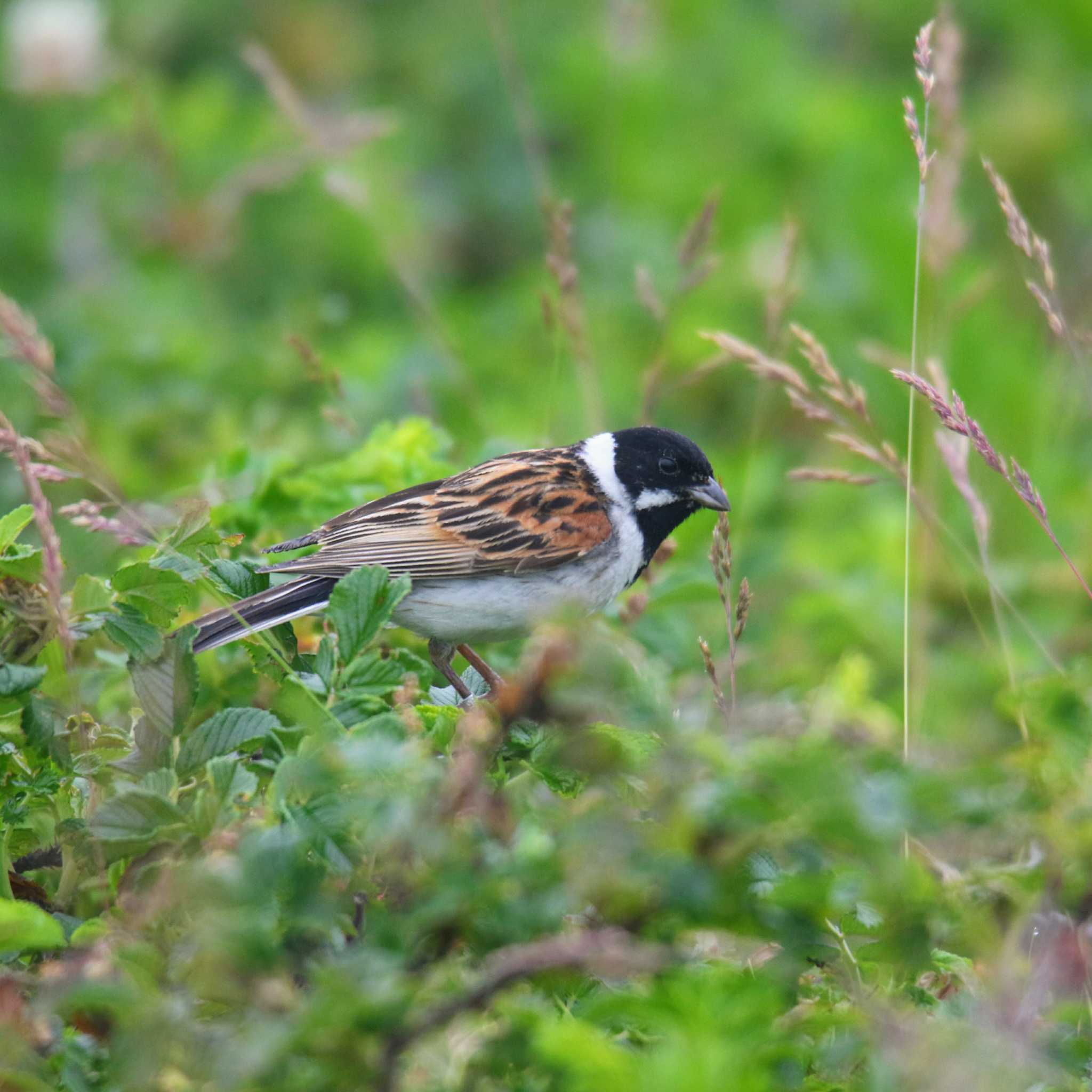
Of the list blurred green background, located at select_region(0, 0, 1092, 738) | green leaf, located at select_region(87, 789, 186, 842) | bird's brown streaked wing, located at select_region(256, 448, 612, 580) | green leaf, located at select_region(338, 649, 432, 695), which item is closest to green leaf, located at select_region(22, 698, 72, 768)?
green leaf, located at select_region(87, 789, 186, 842)

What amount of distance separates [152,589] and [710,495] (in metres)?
2.18

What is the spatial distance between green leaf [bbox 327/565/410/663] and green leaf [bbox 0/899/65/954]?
60cm

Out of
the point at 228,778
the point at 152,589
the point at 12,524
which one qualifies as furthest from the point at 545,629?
the point at 12,524

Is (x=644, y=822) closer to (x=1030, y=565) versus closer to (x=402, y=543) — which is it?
(x=402, y=543)

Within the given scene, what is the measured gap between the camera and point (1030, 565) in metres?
6.20

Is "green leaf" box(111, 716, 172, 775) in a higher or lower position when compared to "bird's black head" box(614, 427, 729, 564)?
higher

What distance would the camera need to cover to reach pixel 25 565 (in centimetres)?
262

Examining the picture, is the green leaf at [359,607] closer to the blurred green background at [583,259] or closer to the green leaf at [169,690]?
the green leaf at [169,690]

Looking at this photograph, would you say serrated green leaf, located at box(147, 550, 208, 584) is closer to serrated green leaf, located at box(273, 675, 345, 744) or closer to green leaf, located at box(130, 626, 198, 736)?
green leaf, located at box(130, 626, 198, 736)

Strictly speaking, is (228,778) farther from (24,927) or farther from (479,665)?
(479,665)

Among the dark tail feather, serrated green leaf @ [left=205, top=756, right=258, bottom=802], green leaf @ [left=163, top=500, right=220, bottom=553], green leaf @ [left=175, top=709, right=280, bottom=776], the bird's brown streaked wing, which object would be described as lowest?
the bird's brown streaked wing

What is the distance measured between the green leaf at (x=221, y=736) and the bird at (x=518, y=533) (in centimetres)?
131

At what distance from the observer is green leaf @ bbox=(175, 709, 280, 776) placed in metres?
2.48

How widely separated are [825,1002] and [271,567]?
5.40 ft
